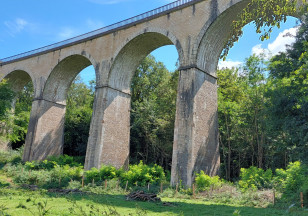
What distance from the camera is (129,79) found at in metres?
20.3

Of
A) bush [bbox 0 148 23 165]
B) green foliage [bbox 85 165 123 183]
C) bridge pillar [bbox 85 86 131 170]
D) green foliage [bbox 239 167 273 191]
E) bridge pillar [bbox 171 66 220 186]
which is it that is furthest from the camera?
bush [bbox 0 148 23 165]

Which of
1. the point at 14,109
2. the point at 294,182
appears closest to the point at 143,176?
the point at 294,182

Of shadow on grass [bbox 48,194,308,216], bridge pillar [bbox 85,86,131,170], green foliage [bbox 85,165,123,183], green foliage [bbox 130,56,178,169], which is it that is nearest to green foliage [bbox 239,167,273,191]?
shadow on grass [bbox 48,194,308,216]

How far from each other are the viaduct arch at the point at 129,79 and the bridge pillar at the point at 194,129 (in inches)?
1.8

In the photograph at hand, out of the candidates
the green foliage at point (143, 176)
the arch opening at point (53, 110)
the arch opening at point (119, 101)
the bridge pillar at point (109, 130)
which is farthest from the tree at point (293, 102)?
the arch opening at point (53, 110)

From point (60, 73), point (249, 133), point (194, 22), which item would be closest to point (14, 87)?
point (60, 73)

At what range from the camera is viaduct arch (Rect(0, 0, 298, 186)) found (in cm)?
1420

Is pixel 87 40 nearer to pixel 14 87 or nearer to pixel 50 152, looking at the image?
pixel 50 152

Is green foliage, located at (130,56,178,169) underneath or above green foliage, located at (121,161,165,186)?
above

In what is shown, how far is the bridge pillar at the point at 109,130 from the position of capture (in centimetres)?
1789

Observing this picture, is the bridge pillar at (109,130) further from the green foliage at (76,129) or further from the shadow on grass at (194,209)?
the green foliage at (76,129)

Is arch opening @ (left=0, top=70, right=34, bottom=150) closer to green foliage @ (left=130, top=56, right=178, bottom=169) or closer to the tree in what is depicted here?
green foliage @ (left=130, top=56, right=178, bottom=169)

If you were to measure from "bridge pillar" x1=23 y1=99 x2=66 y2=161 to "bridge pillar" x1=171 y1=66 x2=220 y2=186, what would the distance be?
13.6 meters

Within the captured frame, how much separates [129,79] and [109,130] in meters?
4.19
